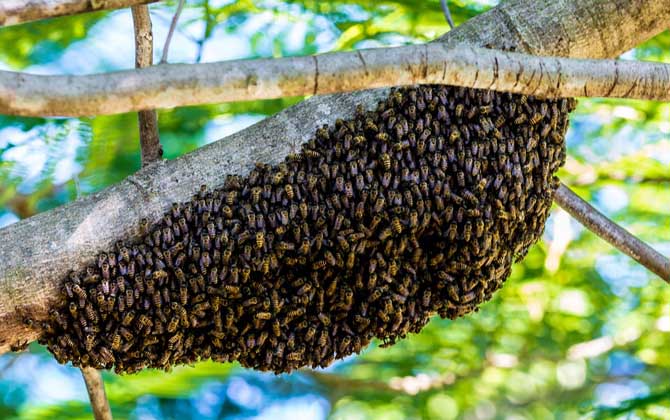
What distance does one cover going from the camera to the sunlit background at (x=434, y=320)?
663cm

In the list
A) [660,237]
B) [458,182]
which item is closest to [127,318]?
[458,182]

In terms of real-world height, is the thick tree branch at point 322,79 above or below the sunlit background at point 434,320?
below

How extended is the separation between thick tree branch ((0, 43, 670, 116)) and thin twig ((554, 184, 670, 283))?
147 centimetres

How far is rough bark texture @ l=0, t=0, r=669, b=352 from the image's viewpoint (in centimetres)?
392

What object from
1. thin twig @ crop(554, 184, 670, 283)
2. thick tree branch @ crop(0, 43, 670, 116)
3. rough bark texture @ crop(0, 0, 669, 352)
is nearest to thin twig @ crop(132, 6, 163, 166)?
rough bark texture @ crop(0, 0, 669, 352)

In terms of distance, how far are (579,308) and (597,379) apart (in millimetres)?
1104

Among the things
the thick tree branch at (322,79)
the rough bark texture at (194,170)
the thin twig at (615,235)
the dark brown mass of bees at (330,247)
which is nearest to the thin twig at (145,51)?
the rough bark texture at (194,170)

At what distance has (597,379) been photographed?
29.6 ft

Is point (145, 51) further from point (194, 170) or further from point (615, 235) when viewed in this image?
point (615, 235)

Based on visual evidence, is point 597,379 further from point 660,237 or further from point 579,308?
point 660,237

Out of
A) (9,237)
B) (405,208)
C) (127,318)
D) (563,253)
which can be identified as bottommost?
(127,318)

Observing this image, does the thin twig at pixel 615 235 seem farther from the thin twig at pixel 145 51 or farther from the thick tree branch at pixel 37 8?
the thick tree branch at pixel 37 8

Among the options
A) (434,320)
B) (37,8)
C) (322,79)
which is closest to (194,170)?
(322,79)

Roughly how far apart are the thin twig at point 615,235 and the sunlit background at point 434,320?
2.16 meters
